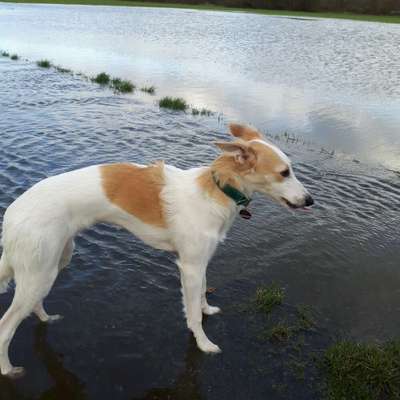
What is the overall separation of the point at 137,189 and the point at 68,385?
2461 millimetres

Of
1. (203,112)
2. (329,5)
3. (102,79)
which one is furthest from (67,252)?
(329,5)

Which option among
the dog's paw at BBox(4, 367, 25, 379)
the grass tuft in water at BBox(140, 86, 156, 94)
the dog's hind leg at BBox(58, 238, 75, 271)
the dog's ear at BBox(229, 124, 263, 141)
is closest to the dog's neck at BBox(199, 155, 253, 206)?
the dog's ear at BBox(229, 124, 263, 141)

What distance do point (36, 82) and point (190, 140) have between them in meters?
10.6

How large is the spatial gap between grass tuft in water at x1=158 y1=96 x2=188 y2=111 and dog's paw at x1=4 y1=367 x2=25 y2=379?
1320 centimetres

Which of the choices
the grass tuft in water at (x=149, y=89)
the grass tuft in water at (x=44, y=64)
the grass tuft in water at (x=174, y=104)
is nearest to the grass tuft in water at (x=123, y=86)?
the grass tuft in water at (x=149, y=89)

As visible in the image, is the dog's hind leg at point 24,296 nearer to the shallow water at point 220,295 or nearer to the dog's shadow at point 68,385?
the dog's shadow at point 68,385

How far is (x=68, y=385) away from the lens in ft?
16.3

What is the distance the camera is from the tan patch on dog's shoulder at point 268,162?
4832 mm

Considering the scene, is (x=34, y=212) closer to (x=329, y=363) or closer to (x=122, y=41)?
(x=329, y=363)

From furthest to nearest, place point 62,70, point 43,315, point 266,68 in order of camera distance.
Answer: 1. point 266,68
2. point 62,70
3. point 43,315

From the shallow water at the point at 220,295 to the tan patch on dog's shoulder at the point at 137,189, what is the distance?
1.80 m

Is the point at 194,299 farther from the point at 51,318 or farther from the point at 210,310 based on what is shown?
the point at 51,318

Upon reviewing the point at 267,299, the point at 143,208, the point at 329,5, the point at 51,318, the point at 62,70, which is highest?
the point at 329,5

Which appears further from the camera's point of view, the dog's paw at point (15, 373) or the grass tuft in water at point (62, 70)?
the grass tuft in water at point (62, 70)
